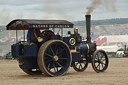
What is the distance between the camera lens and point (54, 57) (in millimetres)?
14945

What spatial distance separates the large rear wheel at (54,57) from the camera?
14492mm

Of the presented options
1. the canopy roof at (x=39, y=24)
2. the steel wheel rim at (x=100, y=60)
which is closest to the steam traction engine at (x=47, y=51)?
the canopy roof at (x=39, y=24)

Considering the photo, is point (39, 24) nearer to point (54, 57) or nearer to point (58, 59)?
point (54, 57)

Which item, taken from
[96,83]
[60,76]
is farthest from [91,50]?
[96,83]

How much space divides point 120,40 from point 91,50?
76.8 metres

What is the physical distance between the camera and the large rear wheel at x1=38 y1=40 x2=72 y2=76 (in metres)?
14.5

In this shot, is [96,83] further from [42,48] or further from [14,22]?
[14,22]

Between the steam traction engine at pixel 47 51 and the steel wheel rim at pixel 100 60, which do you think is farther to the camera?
the steel wheel rim at pixel 100 60

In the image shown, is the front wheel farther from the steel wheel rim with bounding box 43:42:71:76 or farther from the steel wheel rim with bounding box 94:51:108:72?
the steel wheel rim with bounding box 43:42:71:76

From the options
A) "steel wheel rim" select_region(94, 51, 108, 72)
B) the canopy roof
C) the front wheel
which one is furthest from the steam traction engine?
"steel wheel rim" select_region(94, 51, 108, 72)

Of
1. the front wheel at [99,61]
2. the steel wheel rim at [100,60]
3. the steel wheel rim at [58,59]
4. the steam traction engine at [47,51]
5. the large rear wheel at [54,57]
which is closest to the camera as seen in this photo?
the large rear wheel at [54,57]

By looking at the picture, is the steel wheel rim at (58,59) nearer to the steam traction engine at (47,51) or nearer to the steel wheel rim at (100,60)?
the steam traction engine at (47,51)

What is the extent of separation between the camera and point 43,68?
14414 millimetres

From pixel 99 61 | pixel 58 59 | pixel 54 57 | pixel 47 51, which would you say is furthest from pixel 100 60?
pixel 47 51
